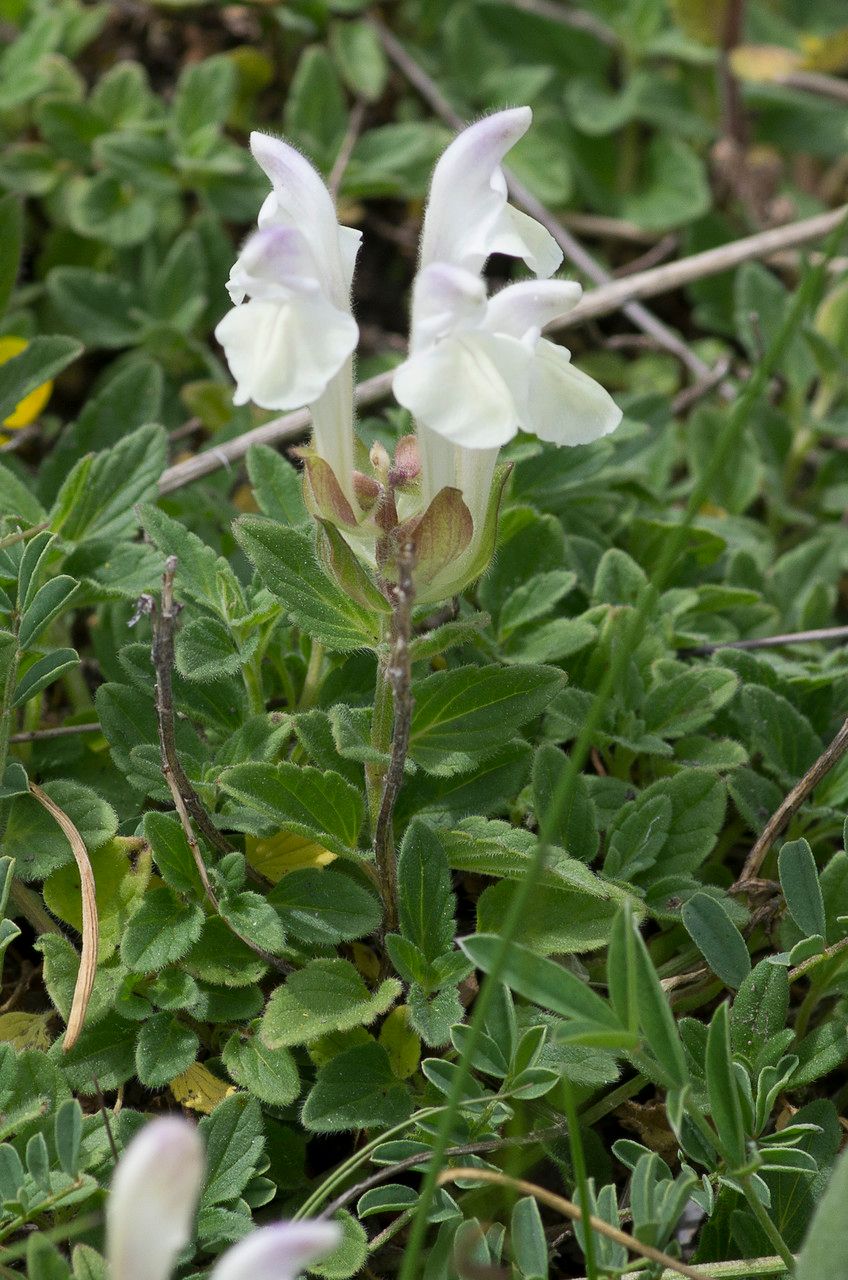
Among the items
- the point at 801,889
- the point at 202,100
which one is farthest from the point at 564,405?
the point at 202,100

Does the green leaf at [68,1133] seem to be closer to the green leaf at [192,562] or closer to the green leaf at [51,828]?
the green leaf at [51,828]

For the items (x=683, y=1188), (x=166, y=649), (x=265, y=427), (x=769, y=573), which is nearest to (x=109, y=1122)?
(x=166, y=649)

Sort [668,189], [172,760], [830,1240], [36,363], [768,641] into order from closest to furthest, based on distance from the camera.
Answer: [830,1240] < [172,760] < [768,641] < [36,363] < [668,189]

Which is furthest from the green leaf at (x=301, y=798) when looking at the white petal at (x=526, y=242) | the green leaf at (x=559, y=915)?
the white petal at (x=526, y=242)

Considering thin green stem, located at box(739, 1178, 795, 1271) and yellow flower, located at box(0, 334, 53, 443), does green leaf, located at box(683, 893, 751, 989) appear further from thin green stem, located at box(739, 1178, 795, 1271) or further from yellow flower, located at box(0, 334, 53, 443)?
yellow flower, located at box(0, 334, 53, 443)

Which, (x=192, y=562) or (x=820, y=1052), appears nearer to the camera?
(x=820, y=1052)

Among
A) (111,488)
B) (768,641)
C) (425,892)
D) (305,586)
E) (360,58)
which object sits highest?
A: (360,58)

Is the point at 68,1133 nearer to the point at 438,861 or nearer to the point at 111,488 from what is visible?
the point at 438,861

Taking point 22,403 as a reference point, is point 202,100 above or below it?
above

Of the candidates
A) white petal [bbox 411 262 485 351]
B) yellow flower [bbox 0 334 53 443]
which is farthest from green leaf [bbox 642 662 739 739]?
yellow flower [bbox 0 334 53 443]
